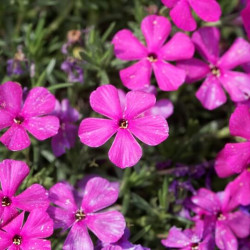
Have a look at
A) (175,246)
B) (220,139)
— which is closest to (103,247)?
(175,246)

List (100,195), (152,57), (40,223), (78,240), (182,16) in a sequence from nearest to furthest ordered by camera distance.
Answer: (40,223) → (78,240) → (100,195) → (182,16) → (152,57)

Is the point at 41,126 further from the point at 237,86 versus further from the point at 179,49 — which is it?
the point at 237,86

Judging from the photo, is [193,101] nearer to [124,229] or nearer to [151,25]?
[151,25]

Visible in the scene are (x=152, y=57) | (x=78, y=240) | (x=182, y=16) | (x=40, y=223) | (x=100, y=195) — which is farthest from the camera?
(x=152, y=57)

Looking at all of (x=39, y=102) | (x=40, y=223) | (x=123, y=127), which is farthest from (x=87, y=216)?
(x=39, y=102)

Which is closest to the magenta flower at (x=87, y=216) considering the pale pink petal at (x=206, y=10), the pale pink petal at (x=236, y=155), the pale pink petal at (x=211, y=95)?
the pale pink petal at (x=236, y=155)

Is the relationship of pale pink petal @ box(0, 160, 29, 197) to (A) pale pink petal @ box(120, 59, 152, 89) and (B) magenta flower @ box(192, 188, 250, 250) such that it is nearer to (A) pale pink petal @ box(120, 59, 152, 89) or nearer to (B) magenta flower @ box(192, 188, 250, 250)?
(A) pale pink petal @ box(120, 59, 152, 89)
